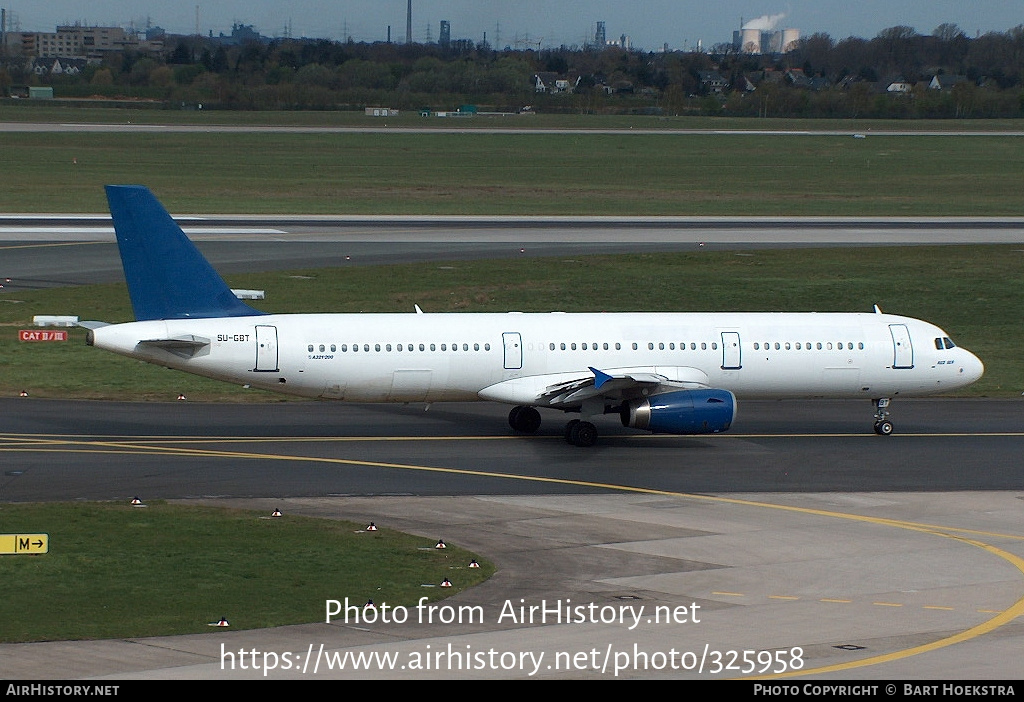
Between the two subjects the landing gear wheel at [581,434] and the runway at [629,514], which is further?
the landing gear wheel at [581,434]

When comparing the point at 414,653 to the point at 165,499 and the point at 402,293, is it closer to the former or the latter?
the point at 165,499

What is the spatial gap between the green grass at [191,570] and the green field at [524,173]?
232ft

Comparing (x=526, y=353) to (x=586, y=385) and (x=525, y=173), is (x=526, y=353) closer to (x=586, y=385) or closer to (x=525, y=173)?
(x=586, y=385)

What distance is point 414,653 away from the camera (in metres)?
22.0

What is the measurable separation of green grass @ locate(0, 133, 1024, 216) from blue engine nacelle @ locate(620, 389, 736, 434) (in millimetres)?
64009

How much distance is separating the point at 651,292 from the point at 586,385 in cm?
2843

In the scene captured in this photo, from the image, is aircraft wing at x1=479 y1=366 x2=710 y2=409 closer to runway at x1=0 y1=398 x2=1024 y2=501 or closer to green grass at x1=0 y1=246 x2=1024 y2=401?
runway at x1=0 y1=398 x2=1024 y2=501

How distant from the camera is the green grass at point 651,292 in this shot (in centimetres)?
5391

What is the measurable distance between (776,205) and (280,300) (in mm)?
57930

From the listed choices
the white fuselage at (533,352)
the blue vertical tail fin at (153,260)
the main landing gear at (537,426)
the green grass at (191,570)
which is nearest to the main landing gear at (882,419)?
the white fuselage at (533,352)

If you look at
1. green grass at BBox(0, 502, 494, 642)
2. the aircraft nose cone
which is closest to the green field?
the aircraft nose cone

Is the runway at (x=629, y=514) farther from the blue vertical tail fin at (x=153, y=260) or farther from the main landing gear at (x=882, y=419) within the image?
the blue vertical tail fin at (x=153, y=260)

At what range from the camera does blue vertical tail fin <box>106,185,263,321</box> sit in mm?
39219

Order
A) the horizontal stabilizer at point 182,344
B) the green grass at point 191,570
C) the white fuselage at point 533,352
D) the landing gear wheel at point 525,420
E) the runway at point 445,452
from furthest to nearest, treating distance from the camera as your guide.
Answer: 1. the landing gear wheel at point 525,420
2. the white fuselage at point 533,352
3. the horizontal stabilizer at point 182,344
4. the runway at point 445,452
5. the green grass at point 191,570
